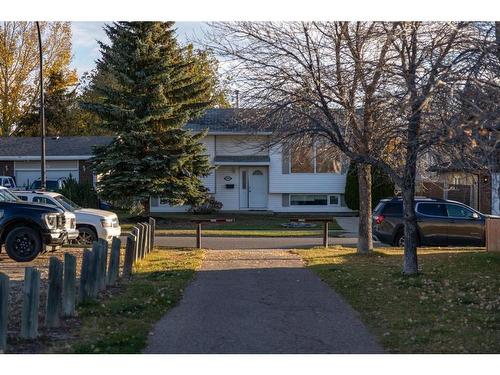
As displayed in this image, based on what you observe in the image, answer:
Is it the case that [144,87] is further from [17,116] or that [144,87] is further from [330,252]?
[17,116]

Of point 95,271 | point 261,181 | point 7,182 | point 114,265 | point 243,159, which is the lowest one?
point 114,265

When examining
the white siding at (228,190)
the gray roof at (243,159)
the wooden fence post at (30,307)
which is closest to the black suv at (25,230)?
the wooden fence post at (30,307)

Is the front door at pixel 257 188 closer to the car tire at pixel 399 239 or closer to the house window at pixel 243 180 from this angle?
the house window at pixel 243 180

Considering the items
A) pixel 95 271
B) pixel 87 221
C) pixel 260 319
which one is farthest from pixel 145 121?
pixel 260 319

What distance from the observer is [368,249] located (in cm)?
1969

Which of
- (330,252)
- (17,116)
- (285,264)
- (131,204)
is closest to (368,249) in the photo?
(330,252)

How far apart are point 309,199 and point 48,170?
15.6 meters

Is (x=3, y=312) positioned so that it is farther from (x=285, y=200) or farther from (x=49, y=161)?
(x=49, y=161)

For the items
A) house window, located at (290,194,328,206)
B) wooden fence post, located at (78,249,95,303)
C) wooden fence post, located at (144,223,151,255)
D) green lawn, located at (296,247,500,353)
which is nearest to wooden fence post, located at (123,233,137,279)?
wooden fence post, located at (78,249,95,303)

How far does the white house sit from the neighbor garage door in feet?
23.2

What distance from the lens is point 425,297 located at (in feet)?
38.6

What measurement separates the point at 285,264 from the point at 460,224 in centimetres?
766

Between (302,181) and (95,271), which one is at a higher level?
(302,181)

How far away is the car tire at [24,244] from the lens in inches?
671
